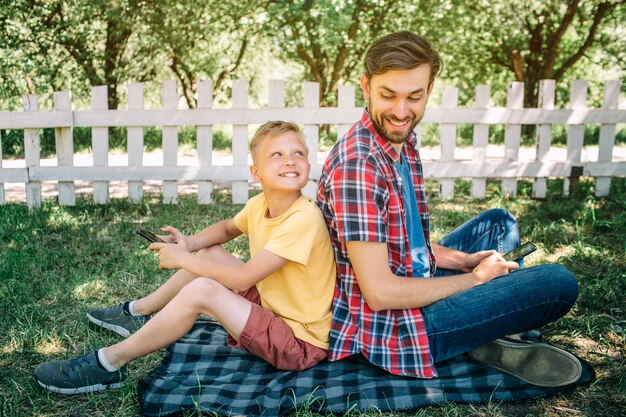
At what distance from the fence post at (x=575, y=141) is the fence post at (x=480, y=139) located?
86 cm

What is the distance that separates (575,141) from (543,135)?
1.08ft

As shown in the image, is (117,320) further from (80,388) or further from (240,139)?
(240,139)

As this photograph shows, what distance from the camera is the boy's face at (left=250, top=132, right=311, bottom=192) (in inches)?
102

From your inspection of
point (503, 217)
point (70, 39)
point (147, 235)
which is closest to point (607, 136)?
point (503, 217)

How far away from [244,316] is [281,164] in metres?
0.65

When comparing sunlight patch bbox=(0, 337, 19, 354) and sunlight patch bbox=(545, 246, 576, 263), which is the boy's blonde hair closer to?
sunlight patch bbox=(0, 337, 19, 354)

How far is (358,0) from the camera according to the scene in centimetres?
964

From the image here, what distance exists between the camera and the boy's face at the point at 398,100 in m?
2.40

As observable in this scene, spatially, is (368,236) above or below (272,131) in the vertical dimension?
below

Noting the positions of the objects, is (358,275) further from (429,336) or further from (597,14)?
(597,14)

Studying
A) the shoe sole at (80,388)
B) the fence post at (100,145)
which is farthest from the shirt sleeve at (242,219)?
the fence post at (100,145)

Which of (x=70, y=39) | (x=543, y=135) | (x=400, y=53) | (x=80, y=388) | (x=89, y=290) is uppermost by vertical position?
(x=70, y=39)

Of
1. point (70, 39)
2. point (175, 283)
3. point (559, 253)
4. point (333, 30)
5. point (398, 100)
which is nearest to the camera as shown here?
point (398, 100)

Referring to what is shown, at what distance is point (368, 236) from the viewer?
7.55 feet
